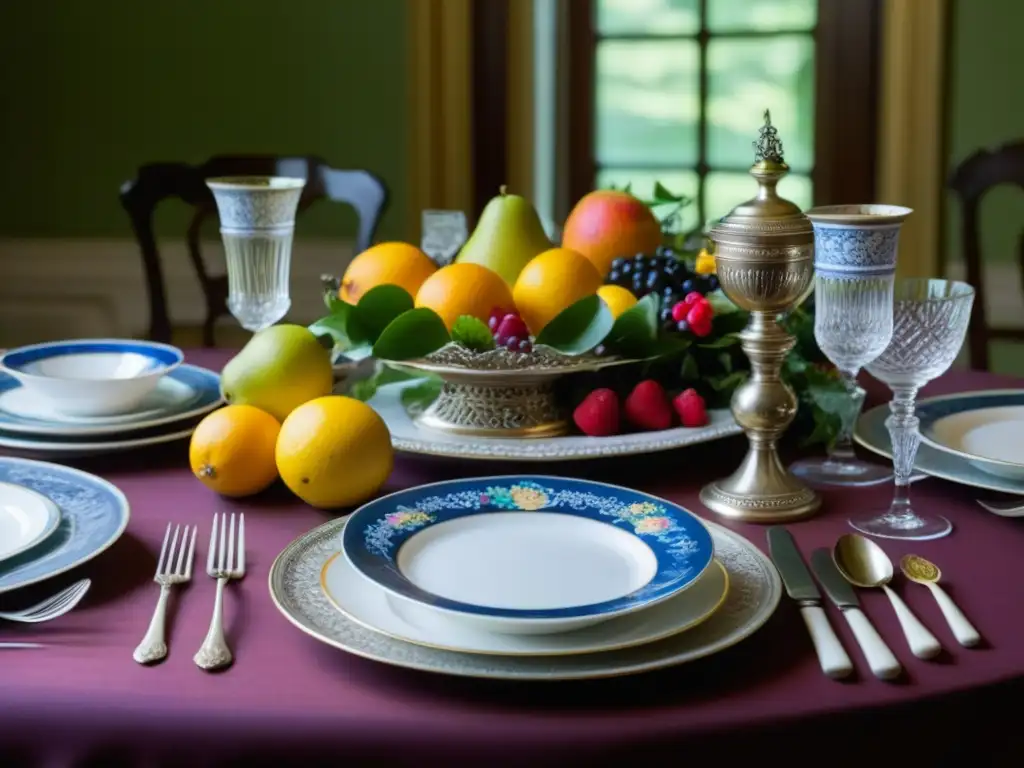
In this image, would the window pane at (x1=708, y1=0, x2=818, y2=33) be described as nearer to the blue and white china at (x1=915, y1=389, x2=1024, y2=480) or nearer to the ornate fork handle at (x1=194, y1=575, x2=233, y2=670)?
the blue and white china at (x1=915, y1=389, x2=1024, y2=480)

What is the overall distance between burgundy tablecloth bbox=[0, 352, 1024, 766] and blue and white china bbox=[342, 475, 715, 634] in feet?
0.13

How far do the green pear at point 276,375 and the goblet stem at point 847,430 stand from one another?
0.38 m

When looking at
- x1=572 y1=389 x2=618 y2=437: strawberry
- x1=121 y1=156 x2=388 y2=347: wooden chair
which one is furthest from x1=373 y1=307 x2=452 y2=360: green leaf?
x1=121 y1=156 x2=388 y2=347: wooden chair

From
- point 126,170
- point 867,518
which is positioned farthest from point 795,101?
point 867,518

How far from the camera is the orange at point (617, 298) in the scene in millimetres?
1004

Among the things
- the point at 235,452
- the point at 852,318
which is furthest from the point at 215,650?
the point at 852,318

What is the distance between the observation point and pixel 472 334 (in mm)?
943

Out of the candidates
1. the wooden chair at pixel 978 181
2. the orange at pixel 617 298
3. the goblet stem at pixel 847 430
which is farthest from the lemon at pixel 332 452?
the wooden chair at pixel 978 181

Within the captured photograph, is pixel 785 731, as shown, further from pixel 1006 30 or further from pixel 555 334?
pixel 1006 30

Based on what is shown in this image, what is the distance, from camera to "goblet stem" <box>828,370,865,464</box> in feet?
3.19

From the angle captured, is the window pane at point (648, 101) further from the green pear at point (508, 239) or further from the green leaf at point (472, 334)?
the green leaf at point (472, 334)

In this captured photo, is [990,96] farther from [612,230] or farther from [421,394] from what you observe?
[421,394]

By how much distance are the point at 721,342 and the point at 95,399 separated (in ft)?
1.57

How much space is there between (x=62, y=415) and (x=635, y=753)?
634 mm
